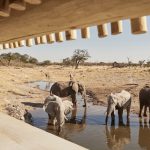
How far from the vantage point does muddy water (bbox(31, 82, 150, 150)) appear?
1162 centimetres

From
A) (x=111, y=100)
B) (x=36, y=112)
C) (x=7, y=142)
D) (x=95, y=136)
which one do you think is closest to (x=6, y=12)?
(x=7, y=142)

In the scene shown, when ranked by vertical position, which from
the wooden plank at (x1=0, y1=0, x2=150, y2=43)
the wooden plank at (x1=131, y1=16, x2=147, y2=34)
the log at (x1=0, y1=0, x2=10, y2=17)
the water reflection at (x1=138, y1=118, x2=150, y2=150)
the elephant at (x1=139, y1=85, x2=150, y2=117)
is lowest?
the water reflection at (x1=138, y1=118, x2=150, y2=150)

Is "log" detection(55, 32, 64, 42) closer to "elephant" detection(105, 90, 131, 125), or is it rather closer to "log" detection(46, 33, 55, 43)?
"log" detection(46, 33, 55, 43)

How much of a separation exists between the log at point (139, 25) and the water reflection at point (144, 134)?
34.1ft

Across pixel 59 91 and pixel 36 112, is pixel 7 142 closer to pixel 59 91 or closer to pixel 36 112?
pixel 36 112

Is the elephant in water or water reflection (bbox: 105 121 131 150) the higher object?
the elephant in water

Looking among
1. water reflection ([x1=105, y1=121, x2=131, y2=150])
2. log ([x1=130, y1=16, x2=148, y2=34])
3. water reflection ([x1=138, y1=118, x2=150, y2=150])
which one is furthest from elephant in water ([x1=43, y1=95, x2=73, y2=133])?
log ([x1=130, y1=16, x2=148, y2=34])

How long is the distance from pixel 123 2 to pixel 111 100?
14.7m

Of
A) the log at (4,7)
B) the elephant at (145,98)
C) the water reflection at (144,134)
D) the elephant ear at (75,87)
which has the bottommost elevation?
the water reflection at (144,134)

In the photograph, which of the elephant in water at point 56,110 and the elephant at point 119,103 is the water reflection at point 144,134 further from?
the elephant in water at point 56,110

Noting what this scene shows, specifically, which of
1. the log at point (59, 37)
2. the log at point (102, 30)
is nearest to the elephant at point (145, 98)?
the log at point (59, 37)

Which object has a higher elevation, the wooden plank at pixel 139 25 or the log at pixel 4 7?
the log at pixel 4 7

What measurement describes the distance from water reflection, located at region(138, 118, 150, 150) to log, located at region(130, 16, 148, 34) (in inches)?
409

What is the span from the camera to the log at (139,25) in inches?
60.4
